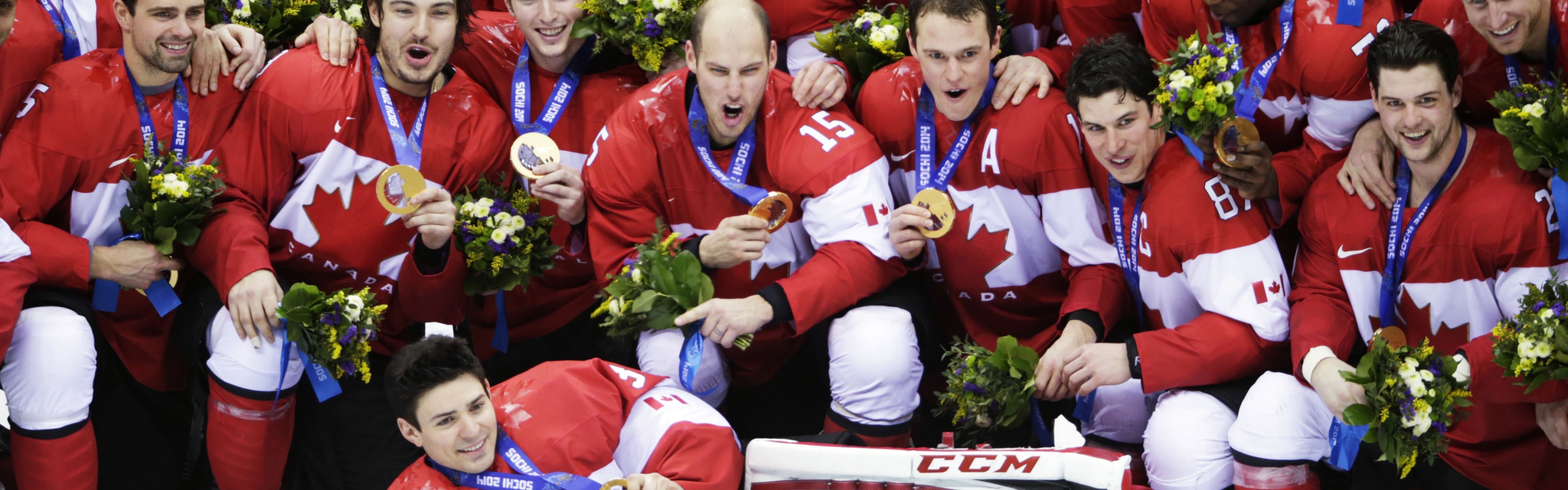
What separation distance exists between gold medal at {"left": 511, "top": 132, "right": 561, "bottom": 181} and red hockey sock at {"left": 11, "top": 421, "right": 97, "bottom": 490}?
165cm

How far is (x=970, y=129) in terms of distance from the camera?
5094mm

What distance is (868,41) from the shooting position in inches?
212

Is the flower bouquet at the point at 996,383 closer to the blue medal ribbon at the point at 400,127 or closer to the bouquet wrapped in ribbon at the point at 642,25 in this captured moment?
the bouquet wrapped in ribbon at the point at 642,25

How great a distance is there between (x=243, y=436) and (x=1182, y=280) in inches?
125

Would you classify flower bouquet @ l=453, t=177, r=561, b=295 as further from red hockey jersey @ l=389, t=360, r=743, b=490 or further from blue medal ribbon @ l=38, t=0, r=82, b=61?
blue medal ribbon @ l=38, t=0, r=82, b=61

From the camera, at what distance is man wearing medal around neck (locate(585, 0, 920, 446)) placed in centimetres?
487

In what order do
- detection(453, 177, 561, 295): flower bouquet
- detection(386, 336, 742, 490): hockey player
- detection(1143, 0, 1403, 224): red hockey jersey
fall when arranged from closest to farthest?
detection(386, 336, 742, 490): hockey player, detection(1143, 0, 1403, 224): red hockey jersey, detection(453, 177, 561, 295): flower bouquet

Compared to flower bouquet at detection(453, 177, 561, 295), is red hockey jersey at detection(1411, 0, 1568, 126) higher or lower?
higher

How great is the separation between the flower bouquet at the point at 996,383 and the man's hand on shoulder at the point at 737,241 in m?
0.71

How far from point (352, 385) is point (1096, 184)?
9.35 feet

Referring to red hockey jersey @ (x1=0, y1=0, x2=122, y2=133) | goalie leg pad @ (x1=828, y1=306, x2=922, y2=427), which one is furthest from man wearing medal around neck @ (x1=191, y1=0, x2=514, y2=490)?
goalie leg pad @ (x1=828, y1=306, x2=922, y2=427)

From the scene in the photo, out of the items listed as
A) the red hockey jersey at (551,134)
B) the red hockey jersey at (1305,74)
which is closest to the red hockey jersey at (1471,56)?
the red hockey jersey at (1305,74)

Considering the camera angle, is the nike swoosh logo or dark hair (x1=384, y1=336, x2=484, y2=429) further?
the nike swoosh logo

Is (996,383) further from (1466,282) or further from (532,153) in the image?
(532,153)
